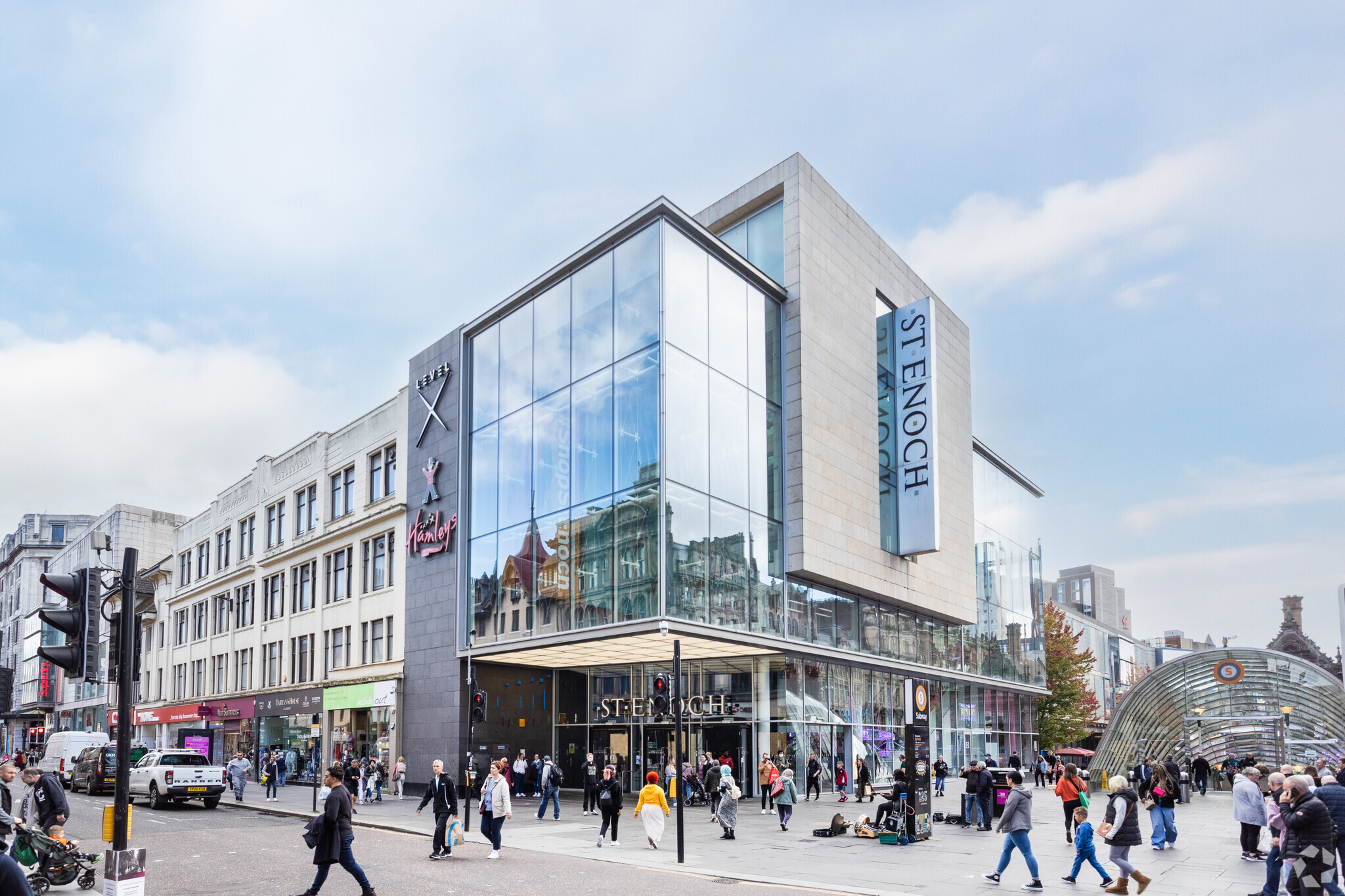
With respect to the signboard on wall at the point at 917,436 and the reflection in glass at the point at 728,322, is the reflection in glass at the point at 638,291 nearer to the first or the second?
the reflection in glass at the point at 728,322

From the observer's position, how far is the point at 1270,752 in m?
53.7

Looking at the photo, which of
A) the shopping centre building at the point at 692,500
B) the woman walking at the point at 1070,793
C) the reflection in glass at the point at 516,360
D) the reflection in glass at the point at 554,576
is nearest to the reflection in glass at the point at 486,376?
the shopping centre building at the point at 692,500

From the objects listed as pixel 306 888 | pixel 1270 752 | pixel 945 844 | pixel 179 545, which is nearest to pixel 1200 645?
pixel 1270 752

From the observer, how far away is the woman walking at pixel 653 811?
2078 cm

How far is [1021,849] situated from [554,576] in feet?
63.0

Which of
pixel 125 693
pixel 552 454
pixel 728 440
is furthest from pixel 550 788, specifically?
pixel 125 693

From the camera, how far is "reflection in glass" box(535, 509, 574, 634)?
31.5m

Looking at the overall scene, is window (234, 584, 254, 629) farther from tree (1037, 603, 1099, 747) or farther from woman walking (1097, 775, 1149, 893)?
woman walking (1097, 775, 1149, 893)

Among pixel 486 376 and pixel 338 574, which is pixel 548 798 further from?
pixel 338 574

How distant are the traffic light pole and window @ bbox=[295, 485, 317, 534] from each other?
38.2 meters

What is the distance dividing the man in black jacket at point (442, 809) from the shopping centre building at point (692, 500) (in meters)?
8.55

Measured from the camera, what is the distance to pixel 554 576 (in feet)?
105

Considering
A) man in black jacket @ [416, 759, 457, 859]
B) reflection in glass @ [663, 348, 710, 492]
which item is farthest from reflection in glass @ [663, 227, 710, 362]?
man in black jacket @ [416, 759, 457, 859]

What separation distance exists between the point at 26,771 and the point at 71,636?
685 centimetres
